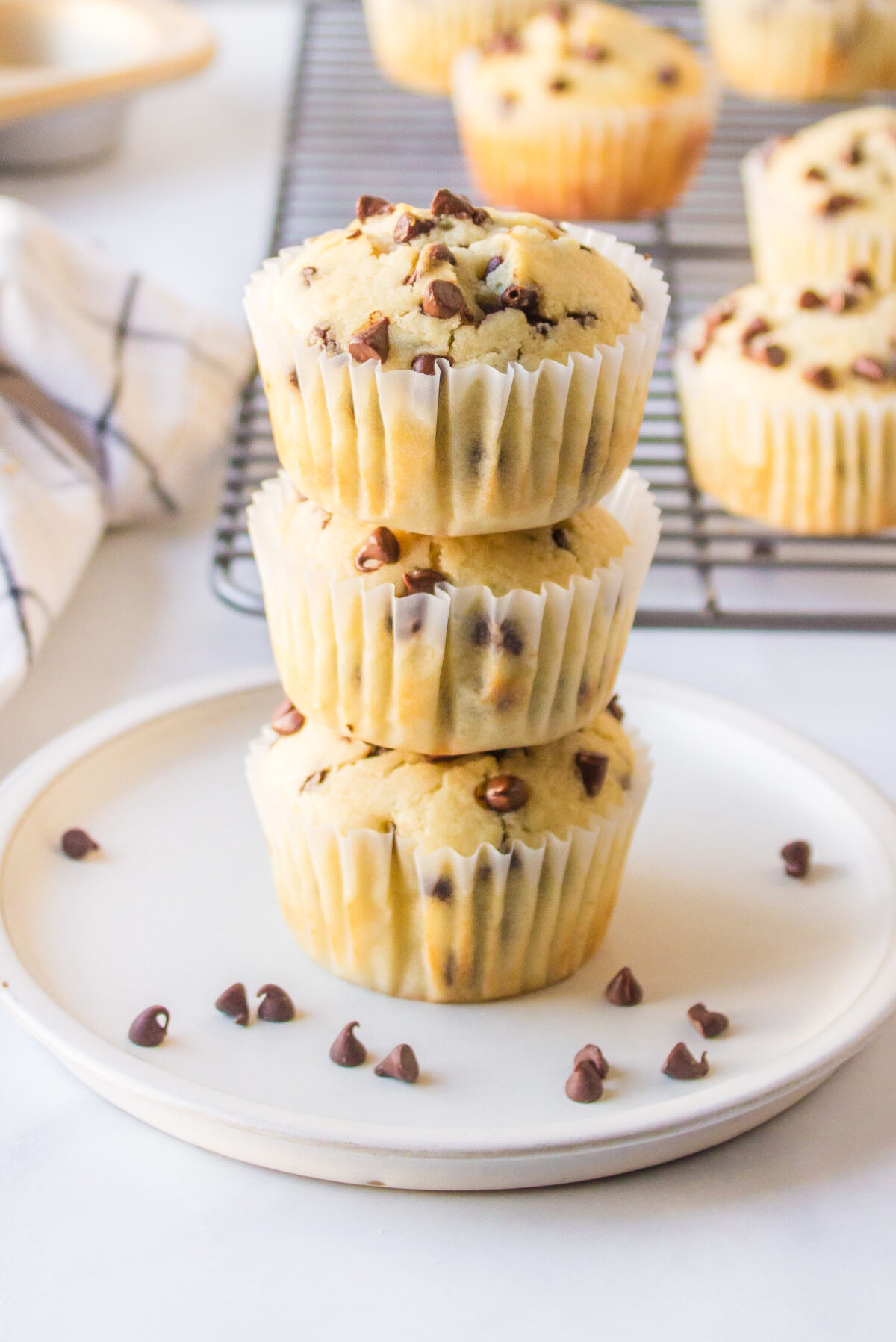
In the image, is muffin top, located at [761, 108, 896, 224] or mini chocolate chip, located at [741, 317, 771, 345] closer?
mini chocolate chip, located at [741, 317, 771, 345]

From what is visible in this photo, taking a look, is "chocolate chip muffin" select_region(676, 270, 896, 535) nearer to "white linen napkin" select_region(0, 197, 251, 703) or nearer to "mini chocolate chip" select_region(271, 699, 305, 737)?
"white linen napkin" select_region(0, 197, 251, 703)

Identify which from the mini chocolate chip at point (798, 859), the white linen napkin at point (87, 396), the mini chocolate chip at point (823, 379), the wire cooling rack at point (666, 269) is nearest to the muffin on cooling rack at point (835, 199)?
the wire cooling rack at point (666, 269)

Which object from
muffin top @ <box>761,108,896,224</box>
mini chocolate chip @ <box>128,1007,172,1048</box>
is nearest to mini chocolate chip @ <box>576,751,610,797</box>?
mini chocolate chip @ <box>128,1007,172,1048</box>

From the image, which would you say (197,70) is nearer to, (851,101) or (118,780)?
(851,101)

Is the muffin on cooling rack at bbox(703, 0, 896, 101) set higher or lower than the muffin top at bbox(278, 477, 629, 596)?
lower

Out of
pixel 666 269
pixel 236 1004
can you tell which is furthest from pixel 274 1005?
pixel 666 269

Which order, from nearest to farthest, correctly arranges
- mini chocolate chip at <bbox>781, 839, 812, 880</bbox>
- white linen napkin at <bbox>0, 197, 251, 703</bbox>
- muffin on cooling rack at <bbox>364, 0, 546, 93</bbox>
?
mini chocolate chip at <bbox>781, 839, 812, 880</bbox> → white linen napkin at <bbox>0, 197, 251, 703</bbox> → muffin on cooling rack at <bbox>364, 0, 546, 93</bbox>

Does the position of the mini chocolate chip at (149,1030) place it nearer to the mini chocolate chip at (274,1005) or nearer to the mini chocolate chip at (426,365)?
the mini chocolate chip at (274,1005)

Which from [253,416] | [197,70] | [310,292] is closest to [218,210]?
[197,70]
